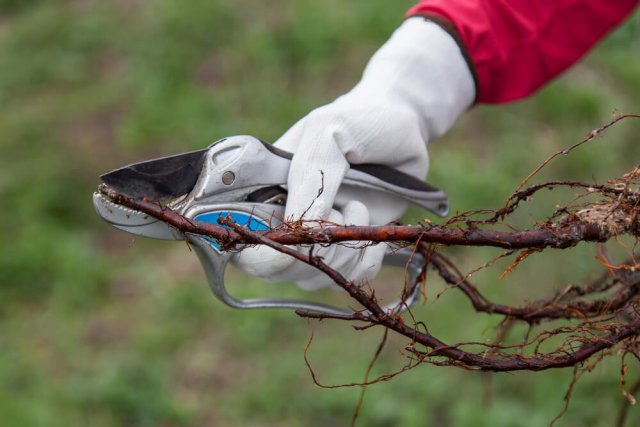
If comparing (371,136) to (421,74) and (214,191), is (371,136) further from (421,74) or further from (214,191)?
(214,191)

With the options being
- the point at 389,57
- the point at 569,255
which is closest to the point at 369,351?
the point at 569,255

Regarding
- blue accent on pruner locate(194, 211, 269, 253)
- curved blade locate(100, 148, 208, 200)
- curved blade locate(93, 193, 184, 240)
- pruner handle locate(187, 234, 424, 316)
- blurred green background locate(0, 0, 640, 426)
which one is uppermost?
Result: curved blade locate(100, 148, 208, 200)

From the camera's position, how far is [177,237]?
4.39 feet

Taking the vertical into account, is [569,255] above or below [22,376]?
above

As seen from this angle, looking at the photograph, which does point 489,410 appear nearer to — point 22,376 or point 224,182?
point 224,182

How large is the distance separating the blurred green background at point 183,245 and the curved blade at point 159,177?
84 cm

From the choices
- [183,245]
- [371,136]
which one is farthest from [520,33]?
[183,245]

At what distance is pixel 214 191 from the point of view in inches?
53.8

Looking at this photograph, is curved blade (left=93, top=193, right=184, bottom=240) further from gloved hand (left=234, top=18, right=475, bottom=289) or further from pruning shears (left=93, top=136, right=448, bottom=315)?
gloved hand (left=234, top=18, right=475, bottom=289)

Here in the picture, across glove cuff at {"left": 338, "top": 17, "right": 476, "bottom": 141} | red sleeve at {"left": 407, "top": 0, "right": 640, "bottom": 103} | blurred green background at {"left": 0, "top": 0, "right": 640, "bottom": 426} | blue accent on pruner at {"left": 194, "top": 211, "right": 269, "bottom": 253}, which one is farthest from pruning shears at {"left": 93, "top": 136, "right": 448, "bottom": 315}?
blurred green background at {"left": 0, "top": 0, "right": 640, "bottom": 426}

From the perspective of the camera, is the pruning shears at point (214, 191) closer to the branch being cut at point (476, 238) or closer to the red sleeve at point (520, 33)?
the branch being cut at point (476, 238)

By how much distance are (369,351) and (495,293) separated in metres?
0.52

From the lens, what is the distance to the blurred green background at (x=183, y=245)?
277cm

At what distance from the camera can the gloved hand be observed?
1439mm
